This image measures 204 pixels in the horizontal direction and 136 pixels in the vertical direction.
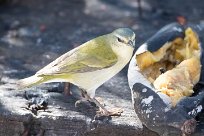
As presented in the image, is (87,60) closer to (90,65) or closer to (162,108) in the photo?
(90,65)

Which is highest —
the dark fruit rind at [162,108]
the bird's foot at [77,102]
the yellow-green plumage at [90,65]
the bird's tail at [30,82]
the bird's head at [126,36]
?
the bird's head at [126,36]

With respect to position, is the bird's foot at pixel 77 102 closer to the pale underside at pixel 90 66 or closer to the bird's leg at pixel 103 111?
the bird's leg at pixel 103 111

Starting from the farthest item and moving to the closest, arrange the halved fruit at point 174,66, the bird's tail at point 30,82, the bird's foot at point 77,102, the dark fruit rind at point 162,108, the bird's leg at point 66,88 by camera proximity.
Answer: the bird's leg at point 66,88
the bird's foot at point 77,102
the halved fruit at point 174,66
the bird's tail at point 30,82
the dark fruit rind at point 162,108

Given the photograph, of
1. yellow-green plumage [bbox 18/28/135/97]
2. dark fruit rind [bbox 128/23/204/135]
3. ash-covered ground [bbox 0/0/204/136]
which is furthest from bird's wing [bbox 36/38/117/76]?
ash-covered ground [bbox 0/0/204/136]

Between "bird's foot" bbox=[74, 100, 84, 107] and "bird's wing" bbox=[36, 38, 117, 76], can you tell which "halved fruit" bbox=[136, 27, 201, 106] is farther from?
"bird's foot" bbox=[74, 100, 84, 107]

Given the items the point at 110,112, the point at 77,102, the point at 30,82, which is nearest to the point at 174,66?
the point at 110,112

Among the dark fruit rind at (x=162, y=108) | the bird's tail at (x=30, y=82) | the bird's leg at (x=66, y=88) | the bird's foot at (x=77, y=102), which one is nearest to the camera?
the dark fruit rind at (x=162, y=108)

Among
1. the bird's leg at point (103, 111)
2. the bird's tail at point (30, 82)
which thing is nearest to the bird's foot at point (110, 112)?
the bird's leg at point (103, 111)

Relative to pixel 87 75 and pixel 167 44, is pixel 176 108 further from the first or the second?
pixel 167 44
